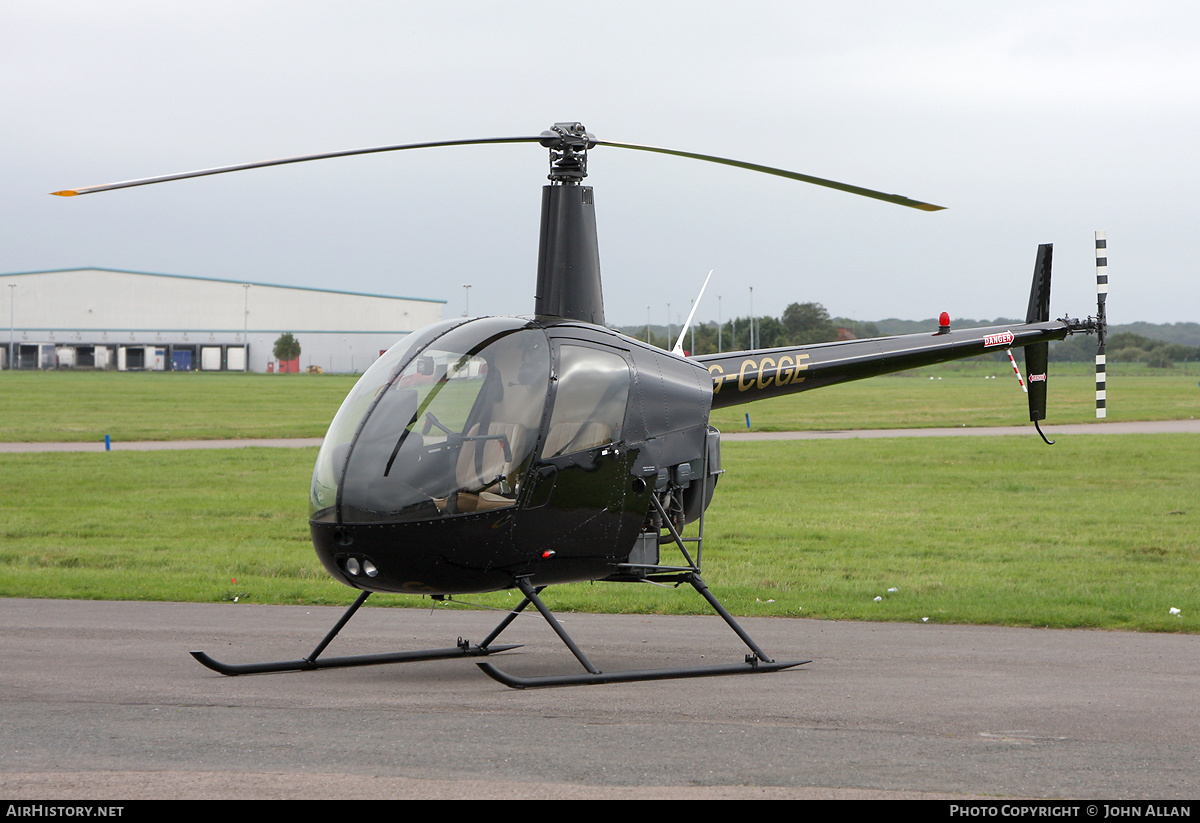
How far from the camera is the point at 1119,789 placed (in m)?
5.09

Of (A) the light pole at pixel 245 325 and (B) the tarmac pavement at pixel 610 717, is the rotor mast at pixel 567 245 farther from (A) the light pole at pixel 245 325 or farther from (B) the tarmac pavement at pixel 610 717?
(A) the light pole at pixel 245 325

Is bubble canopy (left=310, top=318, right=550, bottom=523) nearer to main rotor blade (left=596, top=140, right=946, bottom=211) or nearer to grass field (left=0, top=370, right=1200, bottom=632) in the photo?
main rotor blade (left=596, top=140, right=946, bottom=211)

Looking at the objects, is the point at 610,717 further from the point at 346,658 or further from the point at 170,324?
the point at 170,324

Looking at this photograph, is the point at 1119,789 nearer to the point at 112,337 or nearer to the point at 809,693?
the point at 809,693

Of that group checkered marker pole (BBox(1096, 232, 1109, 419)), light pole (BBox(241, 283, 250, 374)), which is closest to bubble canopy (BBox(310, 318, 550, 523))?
checkered marker pole (BBox(1096, 232, 1109, 419))

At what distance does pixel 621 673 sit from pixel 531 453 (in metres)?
1.64

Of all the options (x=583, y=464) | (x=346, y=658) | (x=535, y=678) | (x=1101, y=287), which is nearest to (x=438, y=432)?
(x=583, y=464)

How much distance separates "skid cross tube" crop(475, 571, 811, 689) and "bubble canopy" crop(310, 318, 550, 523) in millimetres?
823

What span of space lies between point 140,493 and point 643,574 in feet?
48.8

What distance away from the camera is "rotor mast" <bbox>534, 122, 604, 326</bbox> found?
832cm

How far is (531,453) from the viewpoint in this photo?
719cm

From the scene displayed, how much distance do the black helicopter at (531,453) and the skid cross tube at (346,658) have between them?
0.05ft
